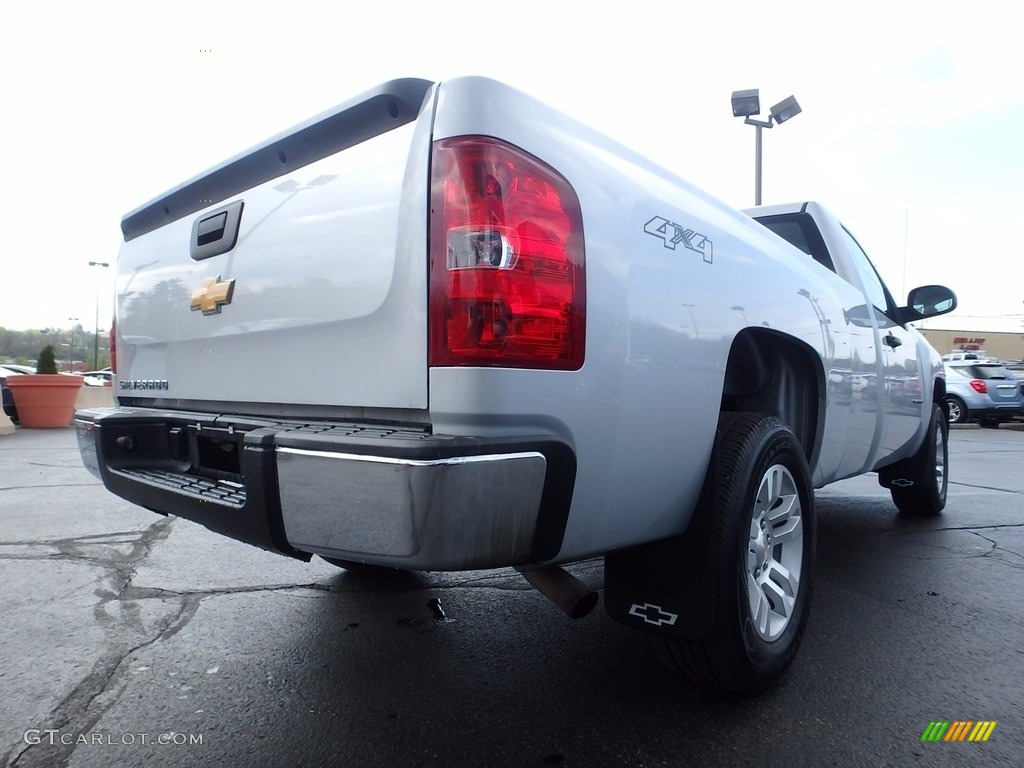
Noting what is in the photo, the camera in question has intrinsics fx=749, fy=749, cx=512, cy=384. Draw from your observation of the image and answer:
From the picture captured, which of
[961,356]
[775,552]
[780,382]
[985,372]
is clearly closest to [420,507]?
[775,552]

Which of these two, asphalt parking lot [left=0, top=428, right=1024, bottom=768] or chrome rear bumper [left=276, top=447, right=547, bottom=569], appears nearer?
chrome rear bumper [left=276, top=447, right=547, bottom=569]

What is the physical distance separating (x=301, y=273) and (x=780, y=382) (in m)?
1.87

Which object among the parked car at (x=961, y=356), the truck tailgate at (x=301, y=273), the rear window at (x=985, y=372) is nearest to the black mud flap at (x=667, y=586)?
the truck tailgate at (x=301, y=273)

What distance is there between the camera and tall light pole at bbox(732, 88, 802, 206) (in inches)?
490

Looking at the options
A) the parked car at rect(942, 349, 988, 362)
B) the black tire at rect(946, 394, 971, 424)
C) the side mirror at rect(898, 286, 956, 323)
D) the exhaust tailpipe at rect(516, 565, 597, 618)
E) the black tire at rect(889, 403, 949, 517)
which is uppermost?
the side mirror at rect(898, 286, 956, 323)

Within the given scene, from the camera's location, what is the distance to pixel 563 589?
6.27ft

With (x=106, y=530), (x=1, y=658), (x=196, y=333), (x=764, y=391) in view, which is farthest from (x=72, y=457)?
(x=764, y=391)

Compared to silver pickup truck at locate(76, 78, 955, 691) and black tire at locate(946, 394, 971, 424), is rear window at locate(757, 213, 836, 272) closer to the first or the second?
silver pickup truck at locate(76, 78, 955, 691)

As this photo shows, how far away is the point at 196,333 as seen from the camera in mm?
2477

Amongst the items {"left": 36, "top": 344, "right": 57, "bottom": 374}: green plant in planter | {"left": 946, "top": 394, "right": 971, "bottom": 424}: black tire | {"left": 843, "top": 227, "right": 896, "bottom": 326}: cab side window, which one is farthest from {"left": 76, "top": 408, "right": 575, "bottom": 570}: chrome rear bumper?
{"left": 946, "top": 394, "right": 971, "bottom": 424}: black tire

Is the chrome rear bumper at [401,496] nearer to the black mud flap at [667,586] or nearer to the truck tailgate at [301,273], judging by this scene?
the truck tailgate at [301,273]

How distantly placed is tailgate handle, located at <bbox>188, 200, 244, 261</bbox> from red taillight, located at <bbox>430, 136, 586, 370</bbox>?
2.97 ft

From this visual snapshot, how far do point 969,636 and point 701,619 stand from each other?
60.3 inches

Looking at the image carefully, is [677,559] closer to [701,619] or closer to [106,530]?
[701,619]
